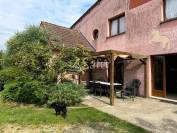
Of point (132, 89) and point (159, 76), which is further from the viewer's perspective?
point (132, 89)

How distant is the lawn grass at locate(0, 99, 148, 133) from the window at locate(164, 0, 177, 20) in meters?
7.05

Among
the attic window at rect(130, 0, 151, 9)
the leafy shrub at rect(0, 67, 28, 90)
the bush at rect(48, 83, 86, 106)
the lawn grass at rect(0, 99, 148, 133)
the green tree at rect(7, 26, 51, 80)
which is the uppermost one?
the attic window at rect(130, 0, 151, 9)

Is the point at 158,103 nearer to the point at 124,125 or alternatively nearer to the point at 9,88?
the point at 124,125

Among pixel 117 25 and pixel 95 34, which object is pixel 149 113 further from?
pixel 95 34

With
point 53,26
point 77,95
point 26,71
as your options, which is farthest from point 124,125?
point 53,26

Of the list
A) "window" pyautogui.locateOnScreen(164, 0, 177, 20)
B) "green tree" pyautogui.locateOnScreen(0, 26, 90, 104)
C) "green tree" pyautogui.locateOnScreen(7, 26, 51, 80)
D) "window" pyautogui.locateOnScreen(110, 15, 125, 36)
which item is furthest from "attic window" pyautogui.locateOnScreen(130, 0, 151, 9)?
"green tree" pyautogui.locateOnScreen(7, 26, 51, 80)

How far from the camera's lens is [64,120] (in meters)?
8.57

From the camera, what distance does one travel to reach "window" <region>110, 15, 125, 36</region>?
1688cm

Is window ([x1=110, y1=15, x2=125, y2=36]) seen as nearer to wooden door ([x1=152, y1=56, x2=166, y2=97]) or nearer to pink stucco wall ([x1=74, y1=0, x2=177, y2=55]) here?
pink stucco wall ([x1=74, y1=0, x2=177, y2=55])

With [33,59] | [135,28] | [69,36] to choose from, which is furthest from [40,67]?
[69,36]

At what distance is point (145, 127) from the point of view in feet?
25.7

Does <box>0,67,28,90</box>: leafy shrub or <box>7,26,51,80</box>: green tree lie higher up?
<box>7,26,51,80</box>: green tree

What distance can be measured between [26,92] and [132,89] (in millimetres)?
6290

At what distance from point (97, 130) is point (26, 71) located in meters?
5.53
